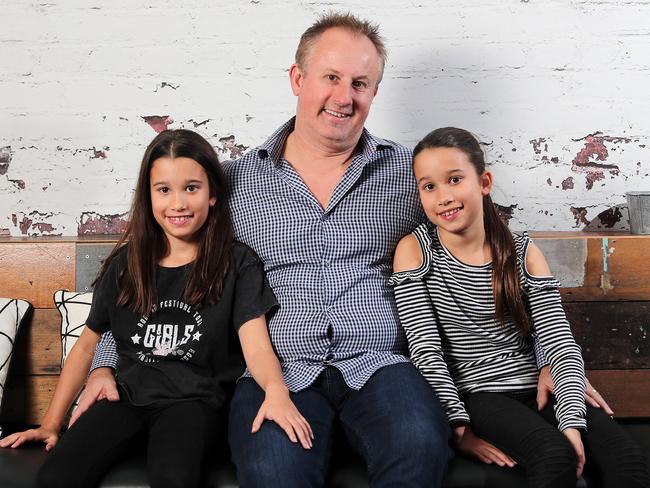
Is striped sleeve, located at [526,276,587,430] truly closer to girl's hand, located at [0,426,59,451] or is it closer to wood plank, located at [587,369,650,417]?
wood plank, located at [587,369,650,417]

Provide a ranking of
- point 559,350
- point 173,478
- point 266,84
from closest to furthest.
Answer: point 173,478 < point 559,350 < point 266,84

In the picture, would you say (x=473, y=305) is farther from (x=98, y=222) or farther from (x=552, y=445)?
(x=98, y=222)

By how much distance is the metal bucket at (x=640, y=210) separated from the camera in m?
2.50

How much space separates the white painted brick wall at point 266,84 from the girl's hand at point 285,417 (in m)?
1.03

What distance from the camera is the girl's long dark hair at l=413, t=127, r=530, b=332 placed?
6.81 ft

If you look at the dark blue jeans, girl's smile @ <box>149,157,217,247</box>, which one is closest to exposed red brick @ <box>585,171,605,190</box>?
the dark blue jeans

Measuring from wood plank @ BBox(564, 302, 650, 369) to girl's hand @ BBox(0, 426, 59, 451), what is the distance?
4.91 ft

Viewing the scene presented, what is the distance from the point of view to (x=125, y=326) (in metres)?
2.12

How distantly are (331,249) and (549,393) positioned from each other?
2.20ft

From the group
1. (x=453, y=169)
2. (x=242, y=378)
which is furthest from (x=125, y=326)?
(x=453, y=169)

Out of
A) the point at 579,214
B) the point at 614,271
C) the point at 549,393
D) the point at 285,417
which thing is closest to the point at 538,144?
the point at 579,214

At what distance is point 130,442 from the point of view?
6.40 ft

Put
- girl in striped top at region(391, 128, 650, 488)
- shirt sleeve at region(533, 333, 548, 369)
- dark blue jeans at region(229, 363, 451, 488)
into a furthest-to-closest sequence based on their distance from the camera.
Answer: shirt sleeve at region(533, 333, 548, 369), girl in striped top at region(391, 128, 650, 488), dark blue jeans at region(229, 363, 451, 488)

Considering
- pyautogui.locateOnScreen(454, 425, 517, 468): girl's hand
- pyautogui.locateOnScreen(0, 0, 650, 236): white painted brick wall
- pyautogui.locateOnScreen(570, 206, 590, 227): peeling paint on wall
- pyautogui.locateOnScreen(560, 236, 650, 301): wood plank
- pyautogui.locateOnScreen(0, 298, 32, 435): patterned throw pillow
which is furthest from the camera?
pyautogui.locateOnScreen(570, 206, 590, 227): peeling paint on wall
